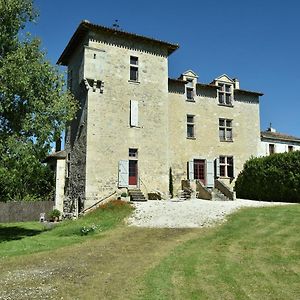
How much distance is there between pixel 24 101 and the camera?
15188mm

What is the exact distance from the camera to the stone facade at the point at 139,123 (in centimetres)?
2228

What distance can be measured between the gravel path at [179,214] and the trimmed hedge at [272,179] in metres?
4.53

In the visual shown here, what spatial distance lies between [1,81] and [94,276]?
9.89 metres

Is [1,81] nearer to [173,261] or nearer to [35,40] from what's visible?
[35,40]

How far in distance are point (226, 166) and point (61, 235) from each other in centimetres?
1607

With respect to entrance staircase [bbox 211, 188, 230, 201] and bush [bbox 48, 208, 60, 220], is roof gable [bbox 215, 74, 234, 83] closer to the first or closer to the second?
entrance staircase [bbox 211, 188, 230, 201]

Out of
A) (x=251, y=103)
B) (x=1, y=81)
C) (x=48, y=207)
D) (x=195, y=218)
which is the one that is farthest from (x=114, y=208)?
(x=251, y=103)

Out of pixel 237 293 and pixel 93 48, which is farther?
pixel 93 48

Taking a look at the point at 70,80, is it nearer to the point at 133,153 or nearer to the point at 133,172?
the point at 133,153

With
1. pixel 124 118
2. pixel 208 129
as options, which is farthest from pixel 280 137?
pixel 124 118

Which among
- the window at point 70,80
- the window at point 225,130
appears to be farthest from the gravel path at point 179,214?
the window at point 70,80

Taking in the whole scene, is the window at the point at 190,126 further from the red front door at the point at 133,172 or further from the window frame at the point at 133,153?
the red front door at the point at 133,172

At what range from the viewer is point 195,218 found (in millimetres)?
16656

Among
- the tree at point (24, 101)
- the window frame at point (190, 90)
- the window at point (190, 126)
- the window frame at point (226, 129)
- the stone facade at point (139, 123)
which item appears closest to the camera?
the tree at point (24, 101)
